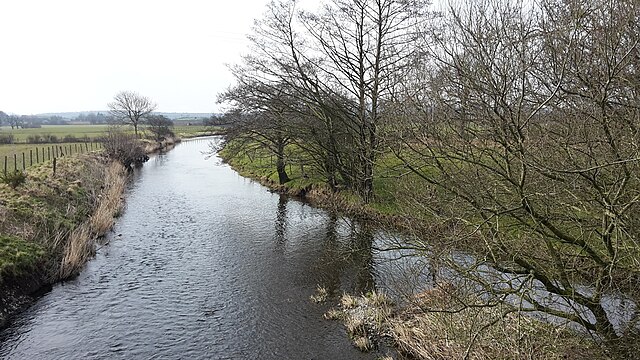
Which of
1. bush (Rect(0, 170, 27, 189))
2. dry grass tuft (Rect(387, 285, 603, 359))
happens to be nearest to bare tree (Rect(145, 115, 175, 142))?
bush (Rect(0, 170, 27, 189))

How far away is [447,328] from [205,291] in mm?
7812

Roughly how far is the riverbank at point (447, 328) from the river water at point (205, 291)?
0.64 meters

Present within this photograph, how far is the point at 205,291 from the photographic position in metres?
13.4

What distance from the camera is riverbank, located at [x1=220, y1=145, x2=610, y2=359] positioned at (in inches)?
298

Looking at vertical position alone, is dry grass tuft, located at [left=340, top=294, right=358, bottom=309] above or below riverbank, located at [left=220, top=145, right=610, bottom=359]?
below

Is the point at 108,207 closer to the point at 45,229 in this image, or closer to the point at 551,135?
the point at 45,229

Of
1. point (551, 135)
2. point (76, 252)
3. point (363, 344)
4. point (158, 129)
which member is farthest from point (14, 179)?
point (158, 129)

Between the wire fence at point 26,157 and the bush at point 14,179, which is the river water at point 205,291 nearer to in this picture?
the bush at point 14,179

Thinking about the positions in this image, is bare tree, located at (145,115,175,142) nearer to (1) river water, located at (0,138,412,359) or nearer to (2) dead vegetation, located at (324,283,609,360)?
(1) river water, located at (0,138,412,359)

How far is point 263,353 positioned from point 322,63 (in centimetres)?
1687

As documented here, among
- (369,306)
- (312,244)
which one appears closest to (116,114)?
(312,244)

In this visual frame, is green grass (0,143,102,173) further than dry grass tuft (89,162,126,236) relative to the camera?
Yes

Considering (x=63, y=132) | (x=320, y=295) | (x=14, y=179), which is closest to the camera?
(x=320, y=295)

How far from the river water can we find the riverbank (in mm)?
639
